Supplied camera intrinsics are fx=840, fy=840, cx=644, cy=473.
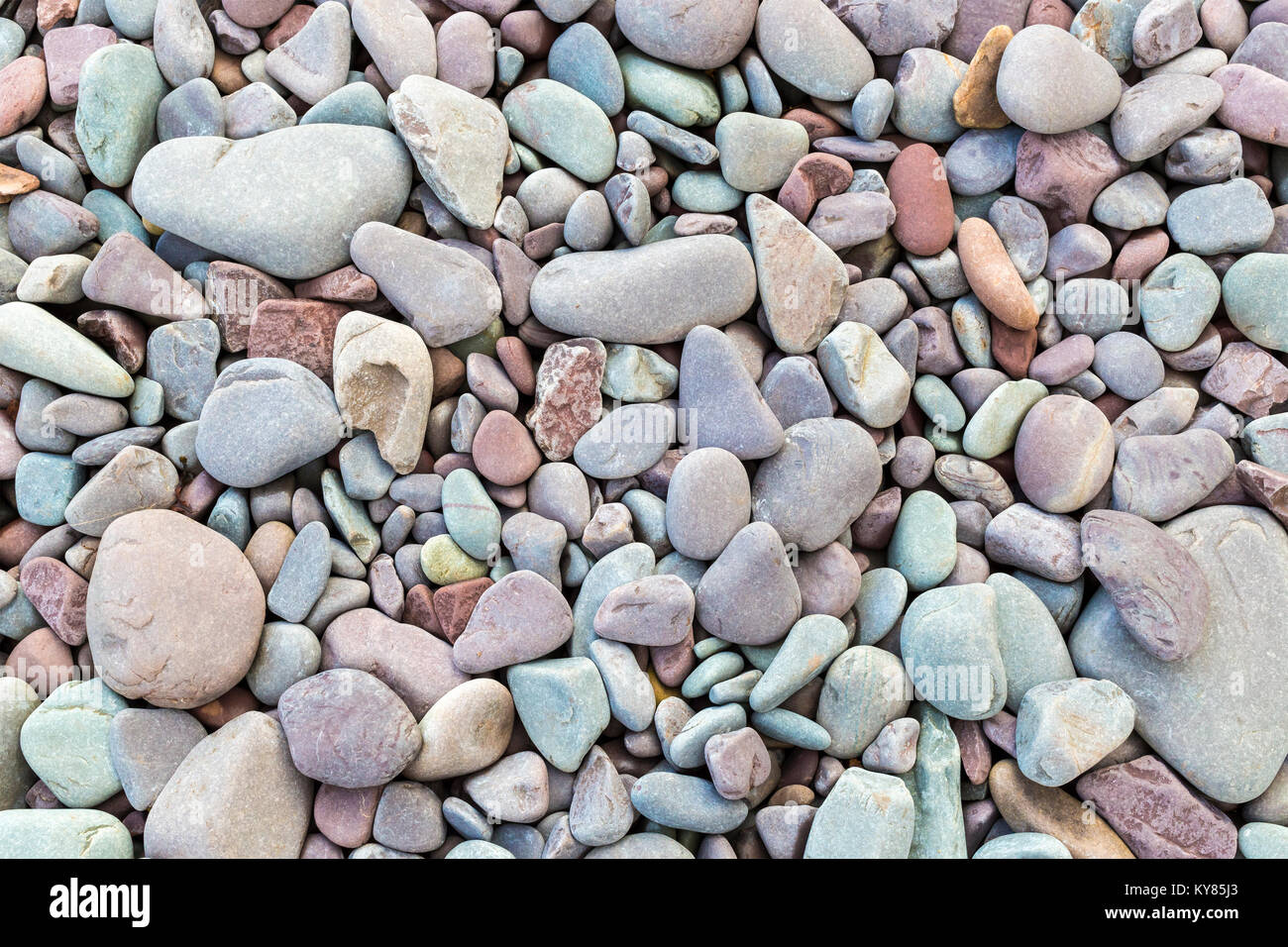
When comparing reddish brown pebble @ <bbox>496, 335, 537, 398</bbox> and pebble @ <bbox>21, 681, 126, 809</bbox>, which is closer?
pebble @ <bbox>21, 681, 126, 809</bbox>

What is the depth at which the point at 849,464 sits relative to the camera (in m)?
1.77

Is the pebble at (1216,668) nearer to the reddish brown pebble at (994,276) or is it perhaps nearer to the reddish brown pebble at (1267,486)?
the reddish brown pebble at (1267,486)

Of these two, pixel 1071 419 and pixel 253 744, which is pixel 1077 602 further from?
pixel 253 744

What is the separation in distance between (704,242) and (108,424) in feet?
4.43

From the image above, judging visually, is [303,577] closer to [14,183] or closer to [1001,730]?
[14,183]

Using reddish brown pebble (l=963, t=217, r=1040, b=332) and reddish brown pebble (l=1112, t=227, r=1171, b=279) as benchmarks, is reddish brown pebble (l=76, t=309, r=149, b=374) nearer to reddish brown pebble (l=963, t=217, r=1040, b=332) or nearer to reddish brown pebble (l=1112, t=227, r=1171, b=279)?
reddish brown pebble (l=963, t=217, r=1040, b=332)

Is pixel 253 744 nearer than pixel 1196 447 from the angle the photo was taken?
Yes

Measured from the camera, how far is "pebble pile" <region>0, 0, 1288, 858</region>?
1.64 metres

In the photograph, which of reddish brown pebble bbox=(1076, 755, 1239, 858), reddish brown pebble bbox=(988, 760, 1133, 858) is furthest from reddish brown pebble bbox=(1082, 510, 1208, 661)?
reddish brown pebble bbox=(988, 760, 1133, 858)

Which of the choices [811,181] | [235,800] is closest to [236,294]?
[235,800]

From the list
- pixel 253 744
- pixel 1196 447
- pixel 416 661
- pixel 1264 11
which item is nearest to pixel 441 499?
pixel 416 661

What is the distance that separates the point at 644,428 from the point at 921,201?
33.1 inches

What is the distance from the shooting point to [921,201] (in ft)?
6.38

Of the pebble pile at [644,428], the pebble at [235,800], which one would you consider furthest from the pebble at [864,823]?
the pebble at [235,800]
